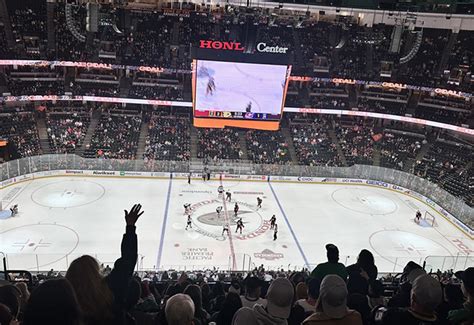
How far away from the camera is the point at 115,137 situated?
3234 centimetres

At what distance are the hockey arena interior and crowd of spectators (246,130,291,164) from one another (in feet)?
0.47

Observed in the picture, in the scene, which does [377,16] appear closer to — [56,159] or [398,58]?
[398,58]

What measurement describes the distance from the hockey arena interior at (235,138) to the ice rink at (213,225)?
0.12 metres

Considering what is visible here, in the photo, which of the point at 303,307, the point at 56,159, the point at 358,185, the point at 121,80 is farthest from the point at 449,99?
the point at 303,307

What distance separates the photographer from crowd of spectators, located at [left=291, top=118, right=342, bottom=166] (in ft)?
109

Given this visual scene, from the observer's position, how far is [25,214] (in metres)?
22.5

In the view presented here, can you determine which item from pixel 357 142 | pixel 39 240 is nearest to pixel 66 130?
pixel 39 240

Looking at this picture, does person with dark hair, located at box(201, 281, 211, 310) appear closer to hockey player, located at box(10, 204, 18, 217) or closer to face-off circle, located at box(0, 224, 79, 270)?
face-off circle, located at box(0, 224, 79, 270)

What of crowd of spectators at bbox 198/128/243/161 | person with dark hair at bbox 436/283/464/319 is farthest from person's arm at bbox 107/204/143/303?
crowd of spectators at bbox 198/128/243/161

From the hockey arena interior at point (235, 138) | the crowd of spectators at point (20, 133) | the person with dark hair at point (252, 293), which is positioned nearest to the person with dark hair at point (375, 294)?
the person with dark hair at point (252, 293)

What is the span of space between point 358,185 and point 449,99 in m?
12.8

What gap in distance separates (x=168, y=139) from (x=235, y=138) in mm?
5375

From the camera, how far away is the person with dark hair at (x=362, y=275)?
5793 mm

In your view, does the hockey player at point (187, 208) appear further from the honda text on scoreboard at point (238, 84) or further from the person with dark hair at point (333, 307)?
the person with dark hair at point (333, 307)
